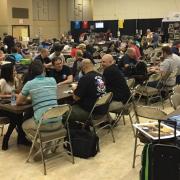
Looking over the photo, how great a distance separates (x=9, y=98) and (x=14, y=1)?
14.8 metres

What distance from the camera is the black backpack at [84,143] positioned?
4.46 metres

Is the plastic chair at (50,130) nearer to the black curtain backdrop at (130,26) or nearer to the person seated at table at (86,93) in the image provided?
the person seated at table at (86,93)

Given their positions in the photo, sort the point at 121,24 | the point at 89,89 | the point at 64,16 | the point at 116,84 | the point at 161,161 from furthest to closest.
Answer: the point at 64,16 < the point at 121,24 < the point at 116,84 < the point at 89,89 < the point at 161,161

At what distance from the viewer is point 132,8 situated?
69.2 ft

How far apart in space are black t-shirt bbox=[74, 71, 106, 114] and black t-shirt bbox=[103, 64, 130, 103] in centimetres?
58

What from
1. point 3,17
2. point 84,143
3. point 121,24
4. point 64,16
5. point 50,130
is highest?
point 64,16

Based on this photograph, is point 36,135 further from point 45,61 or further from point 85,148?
point 45,61

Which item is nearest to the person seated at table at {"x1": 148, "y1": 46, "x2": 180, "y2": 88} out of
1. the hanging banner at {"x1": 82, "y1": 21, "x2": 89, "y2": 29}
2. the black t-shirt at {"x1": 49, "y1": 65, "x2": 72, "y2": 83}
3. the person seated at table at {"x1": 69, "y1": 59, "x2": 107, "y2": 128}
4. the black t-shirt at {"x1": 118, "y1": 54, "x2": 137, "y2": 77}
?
the black t-shirt at {"x1": 118, "y1": 54, "x2": 137, "y2": 77}

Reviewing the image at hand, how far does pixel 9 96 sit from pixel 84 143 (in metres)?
1.19

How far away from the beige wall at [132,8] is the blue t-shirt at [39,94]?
1689cm

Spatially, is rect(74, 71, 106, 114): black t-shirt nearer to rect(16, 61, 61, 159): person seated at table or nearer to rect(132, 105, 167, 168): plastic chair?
rect(16, 61, 61, 159): person seated at table

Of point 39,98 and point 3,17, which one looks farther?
point 3,17

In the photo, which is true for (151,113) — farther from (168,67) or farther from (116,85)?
(168,67)

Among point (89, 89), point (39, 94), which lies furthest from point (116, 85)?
point (39, 94)
